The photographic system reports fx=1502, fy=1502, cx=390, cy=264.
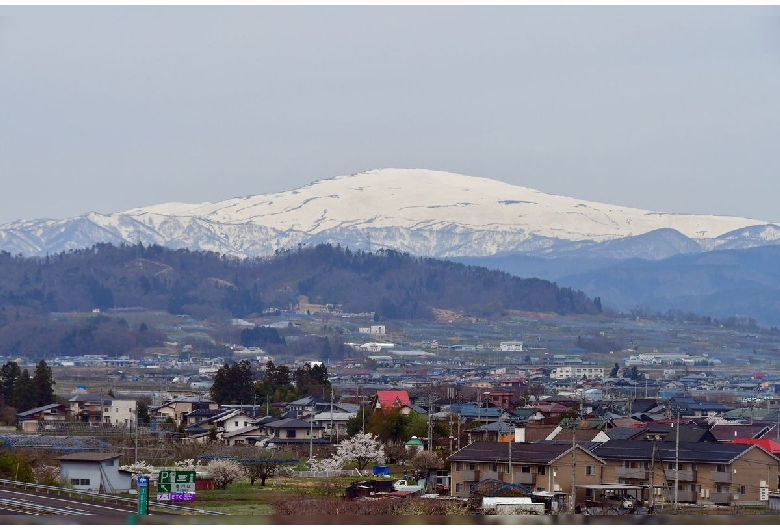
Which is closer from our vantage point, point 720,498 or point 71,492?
point 71,492

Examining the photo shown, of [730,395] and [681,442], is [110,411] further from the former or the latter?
[730,395]

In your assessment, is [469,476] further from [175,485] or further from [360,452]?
[360,452]

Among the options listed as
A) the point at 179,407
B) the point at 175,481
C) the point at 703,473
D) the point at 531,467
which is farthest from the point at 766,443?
the point at 179,407

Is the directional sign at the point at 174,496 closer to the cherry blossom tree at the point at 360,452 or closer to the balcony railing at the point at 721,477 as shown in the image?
the balcony railing at the point at 721,477

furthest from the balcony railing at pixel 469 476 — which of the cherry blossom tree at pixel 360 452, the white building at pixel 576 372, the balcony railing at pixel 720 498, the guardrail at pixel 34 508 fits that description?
the white building at pixel 576 372

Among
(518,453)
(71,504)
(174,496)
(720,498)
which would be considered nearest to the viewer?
(71,504)

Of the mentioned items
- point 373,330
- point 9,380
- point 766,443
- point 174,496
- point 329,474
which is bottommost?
point 329,474

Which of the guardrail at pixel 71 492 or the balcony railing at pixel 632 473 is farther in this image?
the balcony railing at pixel 632 473

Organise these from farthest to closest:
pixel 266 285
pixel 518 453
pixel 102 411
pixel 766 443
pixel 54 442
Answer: pixel 266 285
pixel 102 411
pixel 54 442
pixel 766 443
pixel 518 453
